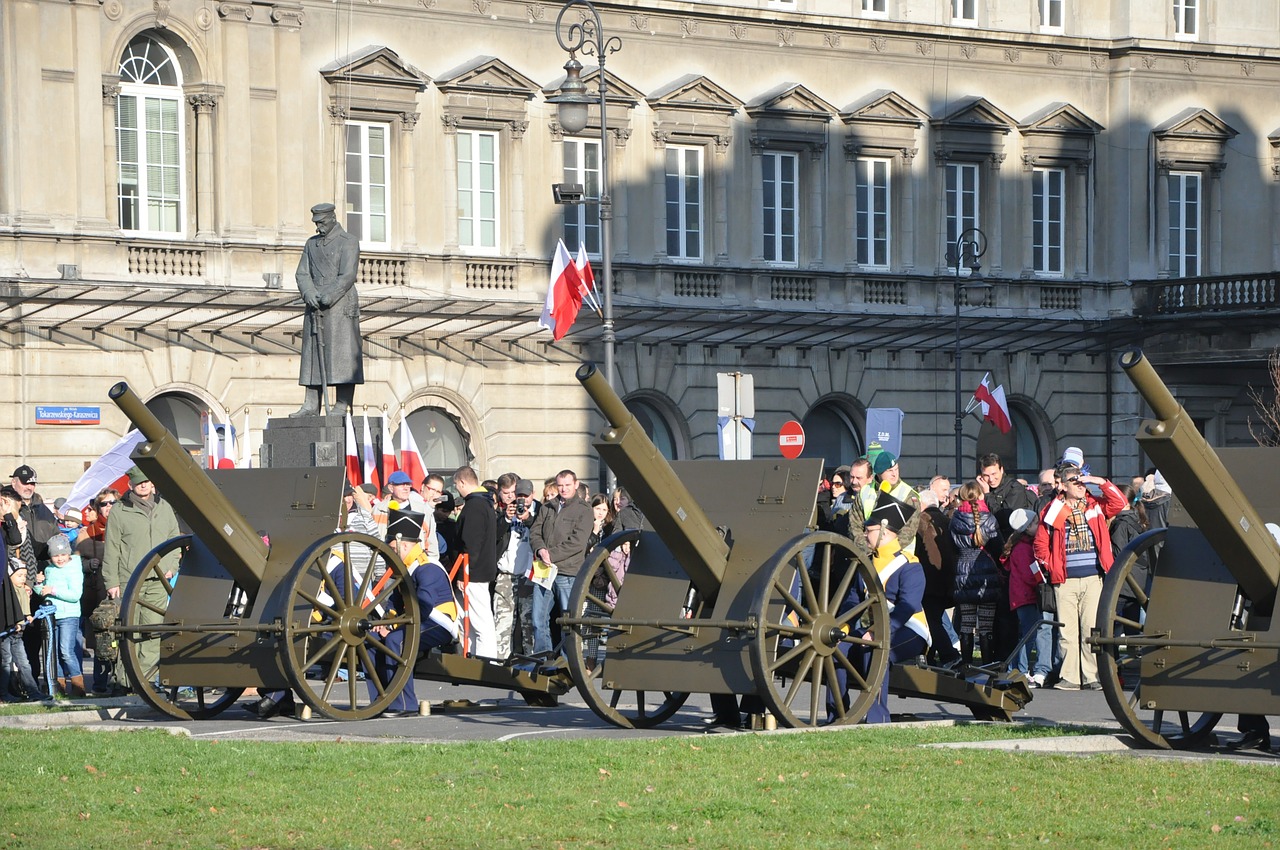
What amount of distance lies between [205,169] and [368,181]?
2.98m

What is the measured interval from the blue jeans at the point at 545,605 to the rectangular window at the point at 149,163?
49.7 ft

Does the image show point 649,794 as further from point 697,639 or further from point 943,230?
point 943,230

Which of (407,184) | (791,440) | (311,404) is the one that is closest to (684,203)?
(407,184)

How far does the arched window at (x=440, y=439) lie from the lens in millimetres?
39125

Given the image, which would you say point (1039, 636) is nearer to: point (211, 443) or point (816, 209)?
point (211, 443)

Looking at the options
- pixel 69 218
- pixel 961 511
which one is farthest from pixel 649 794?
pixel 69 218

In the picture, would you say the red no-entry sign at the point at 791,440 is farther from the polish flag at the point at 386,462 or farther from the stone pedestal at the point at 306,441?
the stone pedestal at the point at 306,441

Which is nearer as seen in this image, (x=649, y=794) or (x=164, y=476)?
(x=649, y=794)

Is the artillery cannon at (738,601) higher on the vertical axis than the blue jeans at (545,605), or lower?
higher

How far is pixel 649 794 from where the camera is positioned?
12.1 metres

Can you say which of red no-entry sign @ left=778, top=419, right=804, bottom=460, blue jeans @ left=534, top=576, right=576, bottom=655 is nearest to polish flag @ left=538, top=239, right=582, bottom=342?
red no-entry sign @ left=778, top=419, right=804, bottom=460

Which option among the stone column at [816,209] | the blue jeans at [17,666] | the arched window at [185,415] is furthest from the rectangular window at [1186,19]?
the blue jeans at [17,666]

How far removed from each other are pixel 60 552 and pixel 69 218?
51.0ft

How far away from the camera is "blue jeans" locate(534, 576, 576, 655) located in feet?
74.4
